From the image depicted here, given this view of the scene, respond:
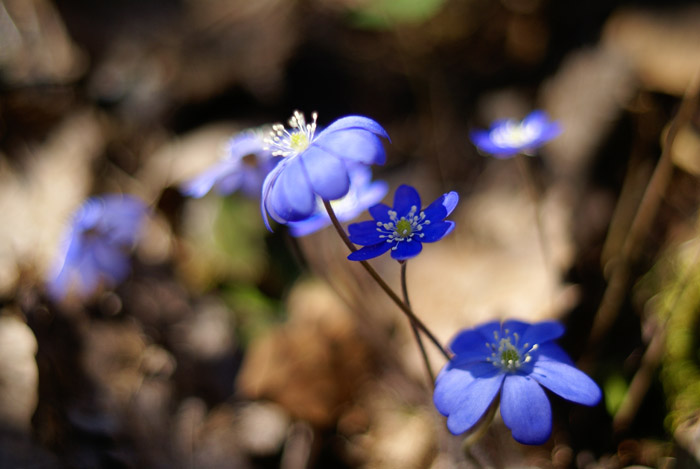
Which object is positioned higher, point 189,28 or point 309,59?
point 189,28

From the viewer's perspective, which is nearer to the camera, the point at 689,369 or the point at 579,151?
the point at 689,369

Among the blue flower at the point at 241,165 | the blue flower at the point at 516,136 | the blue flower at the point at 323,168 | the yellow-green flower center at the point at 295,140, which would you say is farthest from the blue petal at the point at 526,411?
the blue flower at the point at 241,165

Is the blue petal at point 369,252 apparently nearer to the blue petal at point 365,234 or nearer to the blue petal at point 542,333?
the blue petal at point 365,234

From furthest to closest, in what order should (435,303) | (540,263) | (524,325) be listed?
(435,303) → (540,263) → (524,325)

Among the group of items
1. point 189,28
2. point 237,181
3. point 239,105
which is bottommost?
point 237,181

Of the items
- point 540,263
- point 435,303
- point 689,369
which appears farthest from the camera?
point 435,303

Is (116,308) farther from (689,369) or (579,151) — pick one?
(689,369)

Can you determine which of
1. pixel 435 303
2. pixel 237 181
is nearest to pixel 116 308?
pixel 237 181
